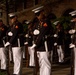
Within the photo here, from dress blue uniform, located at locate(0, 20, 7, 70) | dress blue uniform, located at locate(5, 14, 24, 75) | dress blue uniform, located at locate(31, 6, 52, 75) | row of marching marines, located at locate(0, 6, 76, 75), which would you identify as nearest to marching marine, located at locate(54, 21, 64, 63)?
row of marching marines, located at locate(0, 6, 76, 75)

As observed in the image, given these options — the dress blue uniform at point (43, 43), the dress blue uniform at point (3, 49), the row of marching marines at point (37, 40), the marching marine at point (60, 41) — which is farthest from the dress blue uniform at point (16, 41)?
the marching marine at point (60, 41)

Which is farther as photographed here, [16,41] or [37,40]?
[16,41]

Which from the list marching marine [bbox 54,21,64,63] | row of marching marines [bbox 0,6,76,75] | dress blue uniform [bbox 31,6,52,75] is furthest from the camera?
marching marine [bbox 54,21,64,63]

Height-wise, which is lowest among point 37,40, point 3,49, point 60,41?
point 3,49

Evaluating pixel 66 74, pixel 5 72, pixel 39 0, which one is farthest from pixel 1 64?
pixel 39 0

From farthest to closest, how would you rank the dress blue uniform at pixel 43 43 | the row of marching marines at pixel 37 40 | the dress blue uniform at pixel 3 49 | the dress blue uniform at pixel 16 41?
the dress blue uniform at pixel 3 49
the dress blue uniform at pixel 16 41
the row of marching marines at pixel 37 40
the dress blue uniform at pixel 43 43

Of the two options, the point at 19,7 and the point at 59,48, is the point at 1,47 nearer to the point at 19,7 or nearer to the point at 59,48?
the point at 59,48

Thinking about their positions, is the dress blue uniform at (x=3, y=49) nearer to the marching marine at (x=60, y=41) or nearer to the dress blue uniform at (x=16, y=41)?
the dress blue uniform at (x=16, y=41)

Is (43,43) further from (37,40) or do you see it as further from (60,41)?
(60,41)

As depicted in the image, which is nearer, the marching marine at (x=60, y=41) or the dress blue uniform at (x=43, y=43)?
the dress blue uniform at (x=43, y=43)

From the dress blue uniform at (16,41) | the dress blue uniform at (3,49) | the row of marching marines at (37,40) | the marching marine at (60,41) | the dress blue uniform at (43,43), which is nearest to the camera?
the dress blue uniform at (43,43)

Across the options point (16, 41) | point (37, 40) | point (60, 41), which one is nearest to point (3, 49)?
point (16, 41)

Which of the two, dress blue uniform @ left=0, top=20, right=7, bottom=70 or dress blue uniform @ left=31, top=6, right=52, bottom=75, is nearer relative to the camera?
dress blue uniform @ left=31, top=6, right=52, bottom=75

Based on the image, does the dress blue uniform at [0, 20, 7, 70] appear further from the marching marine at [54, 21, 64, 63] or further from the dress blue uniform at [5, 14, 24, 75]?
the marching marine at [54, 21, 64, 63]
